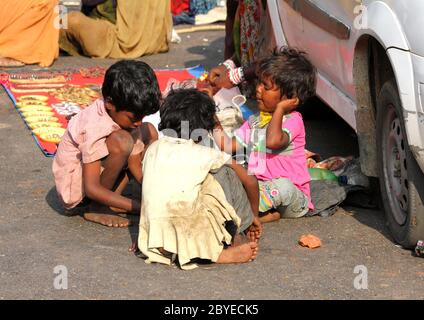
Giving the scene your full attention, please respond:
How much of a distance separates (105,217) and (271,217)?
897 millimetres

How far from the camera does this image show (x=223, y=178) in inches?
186

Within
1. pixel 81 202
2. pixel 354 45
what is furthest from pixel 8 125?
pixel 354 45

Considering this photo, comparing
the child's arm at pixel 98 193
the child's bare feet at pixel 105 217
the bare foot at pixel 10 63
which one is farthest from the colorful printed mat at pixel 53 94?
the child's arm at pixel 98 193

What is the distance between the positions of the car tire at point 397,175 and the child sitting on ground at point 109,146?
1.18 m

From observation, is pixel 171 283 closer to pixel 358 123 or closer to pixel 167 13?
pixel 358 123

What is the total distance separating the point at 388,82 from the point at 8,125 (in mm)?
3380

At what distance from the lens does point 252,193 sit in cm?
488

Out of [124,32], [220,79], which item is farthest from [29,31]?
[220,79]

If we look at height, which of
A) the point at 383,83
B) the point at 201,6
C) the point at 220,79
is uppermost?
the point at 383,83

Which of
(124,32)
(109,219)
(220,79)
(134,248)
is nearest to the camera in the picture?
(134,248)

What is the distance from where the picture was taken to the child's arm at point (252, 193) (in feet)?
15.7

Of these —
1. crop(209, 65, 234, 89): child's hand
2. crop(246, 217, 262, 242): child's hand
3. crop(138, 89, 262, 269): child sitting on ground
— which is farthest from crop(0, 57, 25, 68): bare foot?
crop(246, 217, 262, 242): child's hand

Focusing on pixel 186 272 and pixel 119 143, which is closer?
pixel 186 272

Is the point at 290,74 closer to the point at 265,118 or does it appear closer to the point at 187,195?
the point at 265,118
